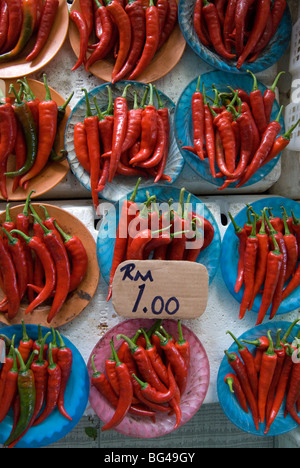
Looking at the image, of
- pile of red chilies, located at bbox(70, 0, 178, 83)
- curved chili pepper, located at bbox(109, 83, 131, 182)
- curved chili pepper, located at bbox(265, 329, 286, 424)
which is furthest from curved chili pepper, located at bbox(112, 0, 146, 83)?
curved chili pepper, located at bbox(265, 329, 286, 424)

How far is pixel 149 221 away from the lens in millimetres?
1262

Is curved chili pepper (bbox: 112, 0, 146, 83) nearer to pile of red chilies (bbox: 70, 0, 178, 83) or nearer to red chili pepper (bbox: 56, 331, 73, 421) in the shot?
pile of red chilies (bbox: 70, 0, 178, 83)

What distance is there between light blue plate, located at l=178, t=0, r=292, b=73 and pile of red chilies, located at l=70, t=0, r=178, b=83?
48mm

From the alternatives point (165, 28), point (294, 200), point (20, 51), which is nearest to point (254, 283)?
point (294, 200)

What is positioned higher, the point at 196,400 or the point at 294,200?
the point at 294,200

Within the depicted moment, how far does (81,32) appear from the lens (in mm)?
1453

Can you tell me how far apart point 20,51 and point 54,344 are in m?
1.09

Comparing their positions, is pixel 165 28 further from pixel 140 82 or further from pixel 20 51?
pixel 20 51

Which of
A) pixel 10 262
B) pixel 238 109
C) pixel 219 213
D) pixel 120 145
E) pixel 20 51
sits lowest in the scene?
pixel 10 262

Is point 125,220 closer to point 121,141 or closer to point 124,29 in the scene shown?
point 121,141

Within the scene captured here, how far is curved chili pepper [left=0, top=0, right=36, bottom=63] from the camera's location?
1.41 m

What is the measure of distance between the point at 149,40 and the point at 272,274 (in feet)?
3.23

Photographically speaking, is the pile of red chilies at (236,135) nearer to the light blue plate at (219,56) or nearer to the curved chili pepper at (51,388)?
the light blue plate at (219,56)

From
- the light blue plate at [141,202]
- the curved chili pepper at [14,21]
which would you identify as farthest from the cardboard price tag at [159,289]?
the curved chili pepper at [14,21]
